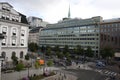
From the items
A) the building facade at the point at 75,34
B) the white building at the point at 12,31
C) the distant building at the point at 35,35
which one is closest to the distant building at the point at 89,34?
the building facade at the point at 75,34

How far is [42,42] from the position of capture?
149 meters

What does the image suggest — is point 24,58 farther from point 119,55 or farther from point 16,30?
point 119,55

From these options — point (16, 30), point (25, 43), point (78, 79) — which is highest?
point (16, 30)

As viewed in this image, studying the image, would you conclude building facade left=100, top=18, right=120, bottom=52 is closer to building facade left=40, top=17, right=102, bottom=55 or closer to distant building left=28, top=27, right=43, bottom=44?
building facade left=40, top=17, right=102, bottom=55

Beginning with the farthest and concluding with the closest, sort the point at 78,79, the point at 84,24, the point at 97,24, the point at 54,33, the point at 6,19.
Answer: the point at 54,33, the point at 84,24, the point at 97,24, the point at 6,19, the point at 78,79

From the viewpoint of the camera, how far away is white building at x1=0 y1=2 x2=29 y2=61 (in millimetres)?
45956

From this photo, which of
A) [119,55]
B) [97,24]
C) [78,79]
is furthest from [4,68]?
[97,24]

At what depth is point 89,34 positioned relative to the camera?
339 feet

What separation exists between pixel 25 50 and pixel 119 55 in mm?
56508

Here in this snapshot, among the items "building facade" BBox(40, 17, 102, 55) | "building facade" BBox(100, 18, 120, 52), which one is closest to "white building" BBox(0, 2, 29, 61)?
"building facade" BBox(40, 17, 102, 55)

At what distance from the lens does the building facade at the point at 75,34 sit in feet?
331

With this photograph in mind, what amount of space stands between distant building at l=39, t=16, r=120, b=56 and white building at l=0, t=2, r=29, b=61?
5670 centimetres

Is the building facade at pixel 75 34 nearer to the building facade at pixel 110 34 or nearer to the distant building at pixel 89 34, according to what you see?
the distant building at pixel 89 34

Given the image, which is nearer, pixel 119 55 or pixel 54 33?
pixel 119 55
